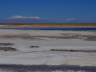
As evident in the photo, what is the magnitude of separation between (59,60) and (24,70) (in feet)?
10.2

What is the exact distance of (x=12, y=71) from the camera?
33.0ft

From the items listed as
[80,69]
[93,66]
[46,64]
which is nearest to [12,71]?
[46,64]

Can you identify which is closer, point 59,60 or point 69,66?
point 69,66

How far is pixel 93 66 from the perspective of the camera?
11.2 m

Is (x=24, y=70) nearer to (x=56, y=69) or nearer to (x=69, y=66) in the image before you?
(x=56, y=69)

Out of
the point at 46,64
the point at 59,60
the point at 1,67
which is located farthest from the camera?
the point at 59,60

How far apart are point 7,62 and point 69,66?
11.1 feet

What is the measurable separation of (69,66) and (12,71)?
2.86m

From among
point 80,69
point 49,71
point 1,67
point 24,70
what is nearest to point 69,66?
point 80,69

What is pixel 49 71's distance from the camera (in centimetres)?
1003

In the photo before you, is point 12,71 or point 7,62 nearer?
point 12,71

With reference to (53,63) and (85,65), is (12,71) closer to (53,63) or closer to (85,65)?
(53,63)

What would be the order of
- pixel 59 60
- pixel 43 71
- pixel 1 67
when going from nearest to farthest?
pixel 43 71
pixel 1 67
pixel 59 60

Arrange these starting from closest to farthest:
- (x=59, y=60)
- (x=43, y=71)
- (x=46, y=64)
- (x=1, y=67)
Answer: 1. (x=43, y=71)
2. (x=1, y=67)
3. (x=46, y=64)
4. (x=59, y=60)
